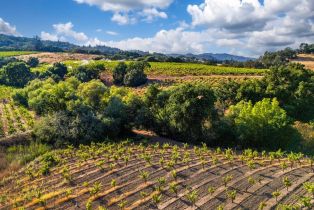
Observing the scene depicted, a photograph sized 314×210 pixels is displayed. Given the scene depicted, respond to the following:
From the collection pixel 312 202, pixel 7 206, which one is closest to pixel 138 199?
pixel 7 206

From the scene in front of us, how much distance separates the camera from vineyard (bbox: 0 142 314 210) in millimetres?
27656

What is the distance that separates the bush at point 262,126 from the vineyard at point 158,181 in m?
4.07

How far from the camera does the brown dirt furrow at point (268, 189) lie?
90.0ft

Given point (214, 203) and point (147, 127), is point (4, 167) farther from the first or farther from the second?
point (214, 203)

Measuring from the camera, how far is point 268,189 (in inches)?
1184

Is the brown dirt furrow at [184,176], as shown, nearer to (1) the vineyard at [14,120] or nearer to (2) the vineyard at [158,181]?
(2) the vineyard at [158,181]

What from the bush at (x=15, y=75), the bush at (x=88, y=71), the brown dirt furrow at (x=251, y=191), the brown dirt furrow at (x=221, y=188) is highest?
the brown dirt furrow at (x=251, y=191)

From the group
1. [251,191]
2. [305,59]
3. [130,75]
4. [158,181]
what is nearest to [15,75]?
[130,75]

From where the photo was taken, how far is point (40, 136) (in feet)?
149

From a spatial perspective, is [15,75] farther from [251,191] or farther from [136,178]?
[251,191]

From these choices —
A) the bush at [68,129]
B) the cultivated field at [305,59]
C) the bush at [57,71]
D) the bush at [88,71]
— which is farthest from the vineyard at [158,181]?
the cultivated field at [305,59]

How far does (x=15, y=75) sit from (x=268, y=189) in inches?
4442

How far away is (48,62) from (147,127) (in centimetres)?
13638

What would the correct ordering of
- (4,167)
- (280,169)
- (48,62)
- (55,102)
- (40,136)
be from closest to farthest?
(280,169) → (4,167) → (40,136) → (55,102) → (48,62)
